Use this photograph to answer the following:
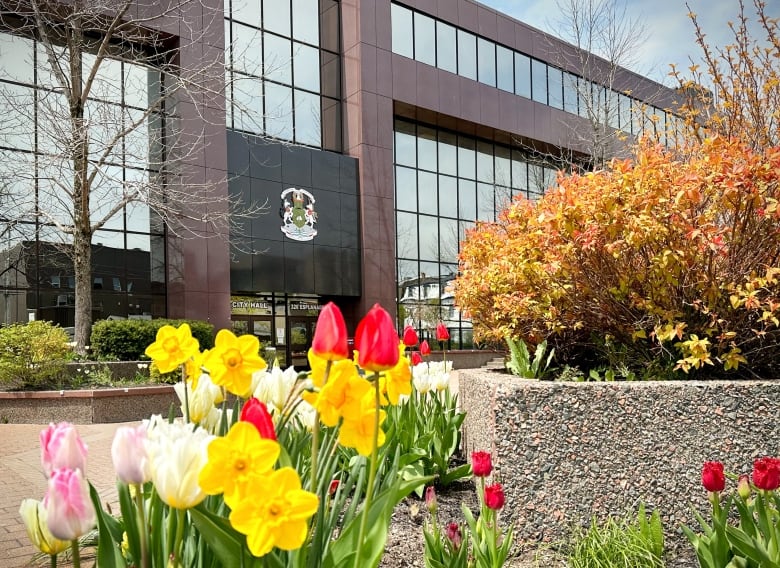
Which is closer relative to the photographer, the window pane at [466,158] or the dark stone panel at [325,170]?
the dark stone panel at [325,170]

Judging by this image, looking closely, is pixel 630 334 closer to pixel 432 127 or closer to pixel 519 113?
pixel 432 127

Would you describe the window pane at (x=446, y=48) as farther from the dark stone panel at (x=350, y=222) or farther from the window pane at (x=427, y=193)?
the dark stone panel at (x=350, y=222)

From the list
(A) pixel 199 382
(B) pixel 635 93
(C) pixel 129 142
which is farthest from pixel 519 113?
(A) pixel 199 382

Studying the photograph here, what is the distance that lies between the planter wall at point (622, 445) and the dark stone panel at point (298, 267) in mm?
19171

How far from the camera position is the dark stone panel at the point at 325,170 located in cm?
2359

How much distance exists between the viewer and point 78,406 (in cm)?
1170

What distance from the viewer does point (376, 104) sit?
24734 millimetres

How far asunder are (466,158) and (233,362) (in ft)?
93.7

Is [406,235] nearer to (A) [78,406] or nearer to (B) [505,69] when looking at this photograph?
(B) [505,69]

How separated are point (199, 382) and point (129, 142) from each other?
62.6 feet

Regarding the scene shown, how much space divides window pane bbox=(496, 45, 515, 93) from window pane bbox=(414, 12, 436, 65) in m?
3.88

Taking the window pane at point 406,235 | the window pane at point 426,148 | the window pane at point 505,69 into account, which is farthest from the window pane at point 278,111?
the window pane at point 505,69

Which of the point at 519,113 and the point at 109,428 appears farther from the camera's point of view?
the point at 519,113

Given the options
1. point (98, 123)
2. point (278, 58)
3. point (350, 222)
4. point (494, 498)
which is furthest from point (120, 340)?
point (494, 498)
